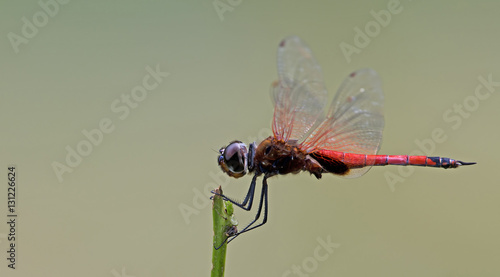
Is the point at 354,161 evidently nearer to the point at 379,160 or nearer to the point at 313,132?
the point at 379,160

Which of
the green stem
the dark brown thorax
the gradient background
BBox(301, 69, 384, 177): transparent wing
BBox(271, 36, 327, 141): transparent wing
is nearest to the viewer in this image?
the green stem

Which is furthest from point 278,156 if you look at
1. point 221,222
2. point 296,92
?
point 221,222

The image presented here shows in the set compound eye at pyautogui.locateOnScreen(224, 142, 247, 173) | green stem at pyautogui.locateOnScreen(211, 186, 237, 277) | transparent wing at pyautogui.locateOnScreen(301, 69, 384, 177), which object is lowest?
green stem at pyautogui.locateOnScreen(211, 186, 237, 277)

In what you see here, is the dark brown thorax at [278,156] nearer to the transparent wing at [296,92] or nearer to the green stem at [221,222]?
the transparent wing at [296,92]

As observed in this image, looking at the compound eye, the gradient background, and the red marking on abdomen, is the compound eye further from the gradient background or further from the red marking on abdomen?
the gradient background

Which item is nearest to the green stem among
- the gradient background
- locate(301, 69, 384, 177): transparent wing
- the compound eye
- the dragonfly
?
the dragonfly

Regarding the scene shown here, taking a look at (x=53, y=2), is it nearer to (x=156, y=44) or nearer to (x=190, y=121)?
(x=156, y=44)

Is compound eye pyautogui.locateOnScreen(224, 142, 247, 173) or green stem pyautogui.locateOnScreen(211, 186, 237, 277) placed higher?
compound eye pyautogui.locateOnScreen(224, 142, 247, 173)

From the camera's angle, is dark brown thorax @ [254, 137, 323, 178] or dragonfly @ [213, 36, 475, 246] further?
dark brown thorax @ [254, 137, 323, 178]
